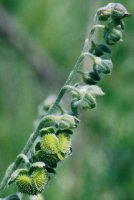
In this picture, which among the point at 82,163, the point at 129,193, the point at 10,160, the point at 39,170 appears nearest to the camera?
the point at 39,170

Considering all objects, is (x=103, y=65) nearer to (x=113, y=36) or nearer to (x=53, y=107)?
(x=113, y=36)

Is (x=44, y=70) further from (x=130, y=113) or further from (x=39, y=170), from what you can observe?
(x=39, y=170)

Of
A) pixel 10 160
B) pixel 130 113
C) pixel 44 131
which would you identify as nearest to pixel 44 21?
pixel 10 160

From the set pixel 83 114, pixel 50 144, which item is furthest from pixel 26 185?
pixel 83 114

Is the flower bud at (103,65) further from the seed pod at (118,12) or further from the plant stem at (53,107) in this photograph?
the seed pod at (118,12)

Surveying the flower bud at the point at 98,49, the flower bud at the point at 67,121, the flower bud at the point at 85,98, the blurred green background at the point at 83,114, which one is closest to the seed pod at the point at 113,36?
the flower bud at the point at 98,49

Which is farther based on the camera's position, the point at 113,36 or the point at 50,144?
the point at 113,36

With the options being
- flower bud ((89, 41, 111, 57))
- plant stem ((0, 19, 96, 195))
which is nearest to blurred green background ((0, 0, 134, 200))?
flower bud ((89, 41, 111, 57))
